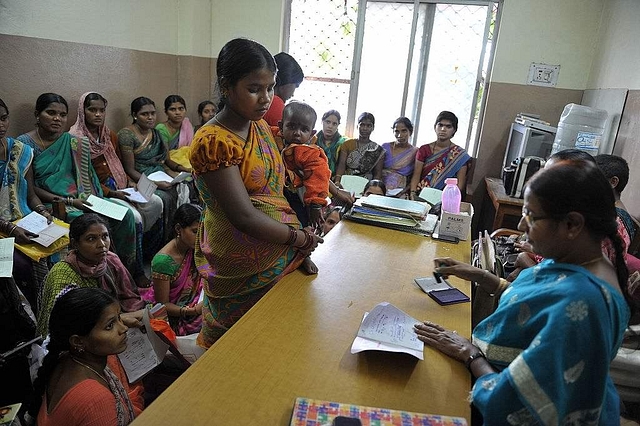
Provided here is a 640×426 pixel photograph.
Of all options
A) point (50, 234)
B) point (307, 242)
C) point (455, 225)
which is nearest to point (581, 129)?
point (455, 225)

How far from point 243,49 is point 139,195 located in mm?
2860

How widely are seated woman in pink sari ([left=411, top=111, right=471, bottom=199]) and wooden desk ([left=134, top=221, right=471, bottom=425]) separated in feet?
9.78

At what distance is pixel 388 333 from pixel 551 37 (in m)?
4.30

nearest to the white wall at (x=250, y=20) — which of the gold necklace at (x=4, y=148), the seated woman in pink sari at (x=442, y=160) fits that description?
the seated woman in pink sari at (x=442, y=160)

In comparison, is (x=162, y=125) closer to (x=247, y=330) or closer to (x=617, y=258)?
(x=247, y=330)

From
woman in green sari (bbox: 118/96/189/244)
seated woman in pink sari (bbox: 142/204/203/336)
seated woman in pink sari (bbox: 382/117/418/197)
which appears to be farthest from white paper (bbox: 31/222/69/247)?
seated woman in pink sari (bbox: 382/117/418/197)

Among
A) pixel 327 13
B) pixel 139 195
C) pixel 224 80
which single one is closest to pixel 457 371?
pixel 224 80

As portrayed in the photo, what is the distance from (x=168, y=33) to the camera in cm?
473

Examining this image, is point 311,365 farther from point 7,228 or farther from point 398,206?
point 7,228

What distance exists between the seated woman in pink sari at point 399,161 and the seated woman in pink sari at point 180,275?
2.57 meters

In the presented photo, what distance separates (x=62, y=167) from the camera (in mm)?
3322

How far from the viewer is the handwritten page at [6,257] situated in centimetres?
214

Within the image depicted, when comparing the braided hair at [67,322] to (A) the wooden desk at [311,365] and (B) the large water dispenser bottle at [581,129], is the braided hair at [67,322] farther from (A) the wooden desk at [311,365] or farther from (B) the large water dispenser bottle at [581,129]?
(B) the large water dispenser bottle at [581,129]

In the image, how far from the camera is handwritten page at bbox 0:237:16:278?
2.14 m
